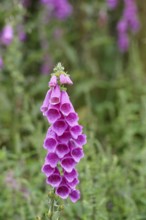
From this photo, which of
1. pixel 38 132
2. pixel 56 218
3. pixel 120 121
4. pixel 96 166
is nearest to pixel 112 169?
pixel 96 166

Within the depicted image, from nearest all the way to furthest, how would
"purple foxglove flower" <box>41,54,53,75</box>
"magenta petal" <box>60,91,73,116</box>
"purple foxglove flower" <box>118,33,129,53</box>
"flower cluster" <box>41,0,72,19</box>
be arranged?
"magenta petal" <box>60,91,73,116</box>
"purple foxglove flower" <box>118,33,129,53</box>
"purple foxglove flower" <box>41,54,53,75</box>
"flower cluster" <box>41,0,72,19</box>

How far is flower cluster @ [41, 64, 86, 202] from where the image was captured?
2828 mm

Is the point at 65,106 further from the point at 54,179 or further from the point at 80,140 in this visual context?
the point at 54,179

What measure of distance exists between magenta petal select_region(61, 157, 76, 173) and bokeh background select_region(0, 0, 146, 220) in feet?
2.54

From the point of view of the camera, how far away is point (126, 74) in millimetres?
7309

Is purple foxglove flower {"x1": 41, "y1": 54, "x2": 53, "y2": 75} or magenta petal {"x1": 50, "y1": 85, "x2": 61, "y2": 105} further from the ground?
purple foxglove flower {"x1": 41, "y1": 54, "x2": 53, "y2": 75}

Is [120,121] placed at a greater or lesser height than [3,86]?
lesser

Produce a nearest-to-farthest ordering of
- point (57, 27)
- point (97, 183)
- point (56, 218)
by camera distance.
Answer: point (56, 218) → point (97, 183) → point (57, 27)

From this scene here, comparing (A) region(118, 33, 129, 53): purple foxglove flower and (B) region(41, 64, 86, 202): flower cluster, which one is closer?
(B) region(41, 64, 86, 202): flower cluster

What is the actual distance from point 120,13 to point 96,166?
4.59m

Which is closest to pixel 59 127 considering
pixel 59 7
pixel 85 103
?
pixel 85 103

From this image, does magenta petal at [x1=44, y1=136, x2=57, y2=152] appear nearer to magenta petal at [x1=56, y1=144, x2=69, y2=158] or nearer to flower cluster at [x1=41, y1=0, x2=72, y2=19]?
magenta petal at [x1=56, y1=144, x2=69, y2=158]

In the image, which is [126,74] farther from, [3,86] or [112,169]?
[112,169]

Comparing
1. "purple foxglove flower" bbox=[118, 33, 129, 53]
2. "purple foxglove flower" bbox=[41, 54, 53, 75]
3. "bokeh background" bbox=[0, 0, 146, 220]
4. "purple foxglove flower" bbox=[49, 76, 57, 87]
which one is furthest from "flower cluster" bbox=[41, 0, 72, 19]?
"purple foxglove flower" bbox=[49, 76, 57, 87]
